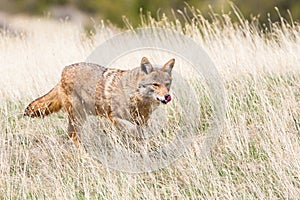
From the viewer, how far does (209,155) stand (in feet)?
14.8

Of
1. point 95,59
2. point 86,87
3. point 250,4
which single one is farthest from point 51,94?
point 250,4

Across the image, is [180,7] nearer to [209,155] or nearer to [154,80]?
[154,80]

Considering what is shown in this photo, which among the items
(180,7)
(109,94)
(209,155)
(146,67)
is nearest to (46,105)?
(109,94)

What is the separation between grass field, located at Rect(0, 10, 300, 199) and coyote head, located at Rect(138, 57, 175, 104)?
Result: 0.58 meters

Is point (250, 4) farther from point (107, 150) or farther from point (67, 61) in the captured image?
point (107, 150)

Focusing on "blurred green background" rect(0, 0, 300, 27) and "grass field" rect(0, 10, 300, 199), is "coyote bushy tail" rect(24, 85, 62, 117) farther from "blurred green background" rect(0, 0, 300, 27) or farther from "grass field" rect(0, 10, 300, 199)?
"blurred green background" rect(0, 0, 300, 27)

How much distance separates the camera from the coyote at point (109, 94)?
4750mm

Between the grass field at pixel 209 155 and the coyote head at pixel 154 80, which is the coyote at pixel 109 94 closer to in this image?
the coyote head at pixel 154 80

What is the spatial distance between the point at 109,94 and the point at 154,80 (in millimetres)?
555

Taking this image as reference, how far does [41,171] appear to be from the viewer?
4555 mm

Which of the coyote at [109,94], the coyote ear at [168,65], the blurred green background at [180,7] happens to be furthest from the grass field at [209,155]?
the blurred green background at [180,7]

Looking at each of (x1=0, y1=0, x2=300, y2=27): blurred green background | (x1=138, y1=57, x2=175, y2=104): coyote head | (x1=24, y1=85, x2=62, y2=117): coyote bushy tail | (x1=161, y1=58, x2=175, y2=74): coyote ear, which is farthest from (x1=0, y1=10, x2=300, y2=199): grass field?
(x1=0, y1=0, x2=300, y2=27): blurred green background

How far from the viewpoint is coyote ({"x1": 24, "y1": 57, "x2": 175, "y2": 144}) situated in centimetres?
475

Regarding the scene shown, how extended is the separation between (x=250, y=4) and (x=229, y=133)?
12.5 metres
